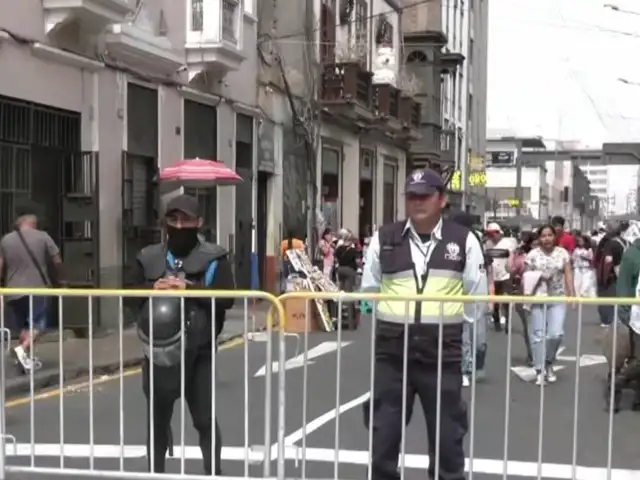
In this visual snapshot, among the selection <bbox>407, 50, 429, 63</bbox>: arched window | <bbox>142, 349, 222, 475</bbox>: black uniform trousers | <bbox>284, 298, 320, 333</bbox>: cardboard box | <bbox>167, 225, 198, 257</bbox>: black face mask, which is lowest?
<bbox>142, 349, 222, 475</bbox>: black uniform trousers

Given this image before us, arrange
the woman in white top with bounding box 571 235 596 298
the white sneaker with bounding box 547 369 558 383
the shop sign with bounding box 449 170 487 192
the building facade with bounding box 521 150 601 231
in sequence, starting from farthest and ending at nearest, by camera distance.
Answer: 1. the building facade with bounding box 521 150 601 231
2. the shop sign with bounding box 449 170 487 192
3. the woman in white top with bounding box 571 235 596 298
4. the white sneaker with bounding box 547 369 558 383

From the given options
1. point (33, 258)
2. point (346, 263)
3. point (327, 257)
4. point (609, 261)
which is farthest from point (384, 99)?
point (33, 258)

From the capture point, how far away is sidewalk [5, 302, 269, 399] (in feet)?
27.8

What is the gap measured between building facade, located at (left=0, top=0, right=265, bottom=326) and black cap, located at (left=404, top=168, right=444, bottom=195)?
8.88 meters

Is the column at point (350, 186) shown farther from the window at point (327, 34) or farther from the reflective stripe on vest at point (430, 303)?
the reflective stripe on vest at point (430, 303)

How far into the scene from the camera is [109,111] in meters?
15.7

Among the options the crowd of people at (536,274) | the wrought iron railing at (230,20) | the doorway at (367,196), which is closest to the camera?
the crowd of people at (536,274)

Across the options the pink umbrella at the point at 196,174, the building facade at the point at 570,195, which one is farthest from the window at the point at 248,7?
the building facade at the point at 570,195

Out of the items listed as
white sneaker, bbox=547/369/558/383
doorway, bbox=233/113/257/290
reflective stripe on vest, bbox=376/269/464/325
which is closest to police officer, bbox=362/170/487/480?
reflective stripe on vest, bbox=376/269/464/325

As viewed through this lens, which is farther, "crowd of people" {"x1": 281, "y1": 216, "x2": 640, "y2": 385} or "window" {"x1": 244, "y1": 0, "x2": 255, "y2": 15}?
"window" {"x1": 244, "y1": 0, "x2": 255, "y2": 15}

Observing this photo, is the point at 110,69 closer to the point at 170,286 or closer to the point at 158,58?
the point at 158,58

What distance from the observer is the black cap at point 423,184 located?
5.52 m

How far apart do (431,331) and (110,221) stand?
10.9m

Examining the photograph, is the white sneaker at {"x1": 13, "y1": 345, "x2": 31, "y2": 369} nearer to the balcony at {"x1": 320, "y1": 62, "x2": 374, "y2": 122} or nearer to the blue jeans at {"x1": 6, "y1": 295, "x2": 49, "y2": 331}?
the blue jeans at {"x1": 6, "y1": 295, "x2": 49, "y2": 331}
